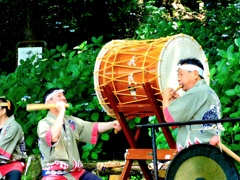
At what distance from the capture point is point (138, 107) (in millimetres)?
5707

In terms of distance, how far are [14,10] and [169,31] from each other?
426cm

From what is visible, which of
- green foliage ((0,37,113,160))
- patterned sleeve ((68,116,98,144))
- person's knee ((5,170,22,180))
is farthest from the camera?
green foliage ((0,37,113,160))

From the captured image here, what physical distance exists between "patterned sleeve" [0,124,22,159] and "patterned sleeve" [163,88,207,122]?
236 centimetres

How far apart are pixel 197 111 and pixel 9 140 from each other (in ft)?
8.35

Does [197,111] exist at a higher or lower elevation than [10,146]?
higher

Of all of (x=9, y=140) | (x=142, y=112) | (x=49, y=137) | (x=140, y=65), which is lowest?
(x=9, y=140)

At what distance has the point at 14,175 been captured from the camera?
6590 mm

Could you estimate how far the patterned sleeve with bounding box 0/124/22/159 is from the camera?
6.61 metres

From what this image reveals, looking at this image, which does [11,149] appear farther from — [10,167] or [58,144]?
[58,144]

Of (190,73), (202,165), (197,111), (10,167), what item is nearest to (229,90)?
(190,73)

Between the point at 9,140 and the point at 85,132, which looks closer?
the point at 85,132

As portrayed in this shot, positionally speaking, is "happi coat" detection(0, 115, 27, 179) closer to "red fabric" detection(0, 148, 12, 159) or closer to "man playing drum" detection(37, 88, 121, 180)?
"red fabric" detection(0, 148, 12, 159)

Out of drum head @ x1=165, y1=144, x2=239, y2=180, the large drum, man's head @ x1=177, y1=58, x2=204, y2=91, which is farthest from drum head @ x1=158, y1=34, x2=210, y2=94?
drum head @ x1=165, y1=144, x2=239, y2=180

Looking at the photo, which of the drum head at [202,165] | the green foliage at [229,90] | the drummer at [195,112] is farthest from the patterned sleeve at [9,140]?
the drum head at [202,165]
